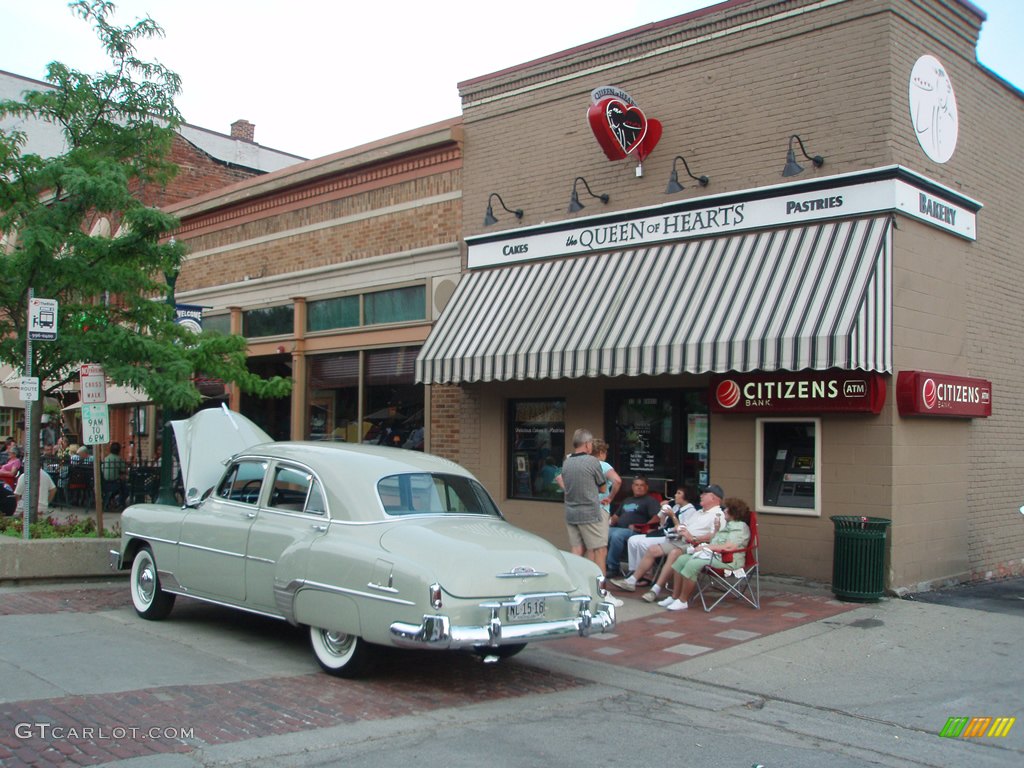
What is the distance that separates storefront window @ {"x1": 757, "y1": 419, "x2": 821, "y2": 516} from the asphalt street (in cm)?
168

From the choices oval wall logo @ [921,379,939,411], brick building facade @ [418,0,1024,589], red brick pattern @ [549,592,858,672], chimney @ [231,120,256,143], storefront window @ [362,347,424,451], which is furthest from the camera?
chimney @ [231,120,256,143]

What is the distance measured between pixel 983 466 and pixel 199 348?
9.96m

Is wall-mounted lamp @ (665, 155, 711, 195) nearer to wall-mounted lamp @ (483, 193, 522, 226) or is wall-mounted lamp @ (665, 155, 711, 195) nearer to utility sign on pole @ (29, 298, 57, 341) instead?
wall-mounted lamp @ (483, 193, 522, 226)

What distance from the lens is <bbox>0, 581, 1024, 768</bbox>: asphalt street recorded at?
552 centimetres

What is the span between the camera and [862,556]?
32.4 ft

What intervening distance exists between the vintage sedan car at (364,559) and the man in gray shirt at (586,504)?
6.88 feet

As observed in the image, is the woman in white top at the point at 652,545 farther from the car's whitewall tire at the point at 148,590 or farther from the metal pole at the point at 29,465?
the metal pole at the point at 29,465

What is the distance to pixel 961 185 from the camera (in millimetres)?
11773

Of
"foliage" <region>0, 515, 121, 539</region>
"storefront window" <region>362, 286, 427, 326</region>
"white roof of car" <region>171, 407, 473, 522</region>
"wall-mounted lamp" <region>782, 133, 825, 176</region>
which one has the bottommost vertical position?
"foliage" <region>0, 515, 121, 539</region>

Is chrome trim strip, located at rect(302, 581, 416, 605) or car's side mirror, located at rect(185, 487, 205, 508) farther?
car's side mirror, located at rect(185, 487, 205, 508)

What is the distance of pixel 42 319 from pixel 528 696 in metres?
7.25

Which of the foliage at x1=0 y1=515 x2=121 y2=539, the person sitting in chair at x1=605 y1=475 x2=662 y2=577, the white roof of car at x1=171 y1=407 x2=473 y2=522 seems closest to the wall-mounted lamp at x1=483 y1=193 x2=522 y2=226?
the person sitting in chair at x1=605 y1=475 x2=662 y2=577

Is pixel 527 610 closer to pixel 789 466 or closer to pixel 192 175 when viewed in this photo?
pixel 789 466

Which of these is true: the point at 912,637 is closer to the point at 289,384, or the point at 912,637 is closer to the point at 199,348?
the point at 289,384
